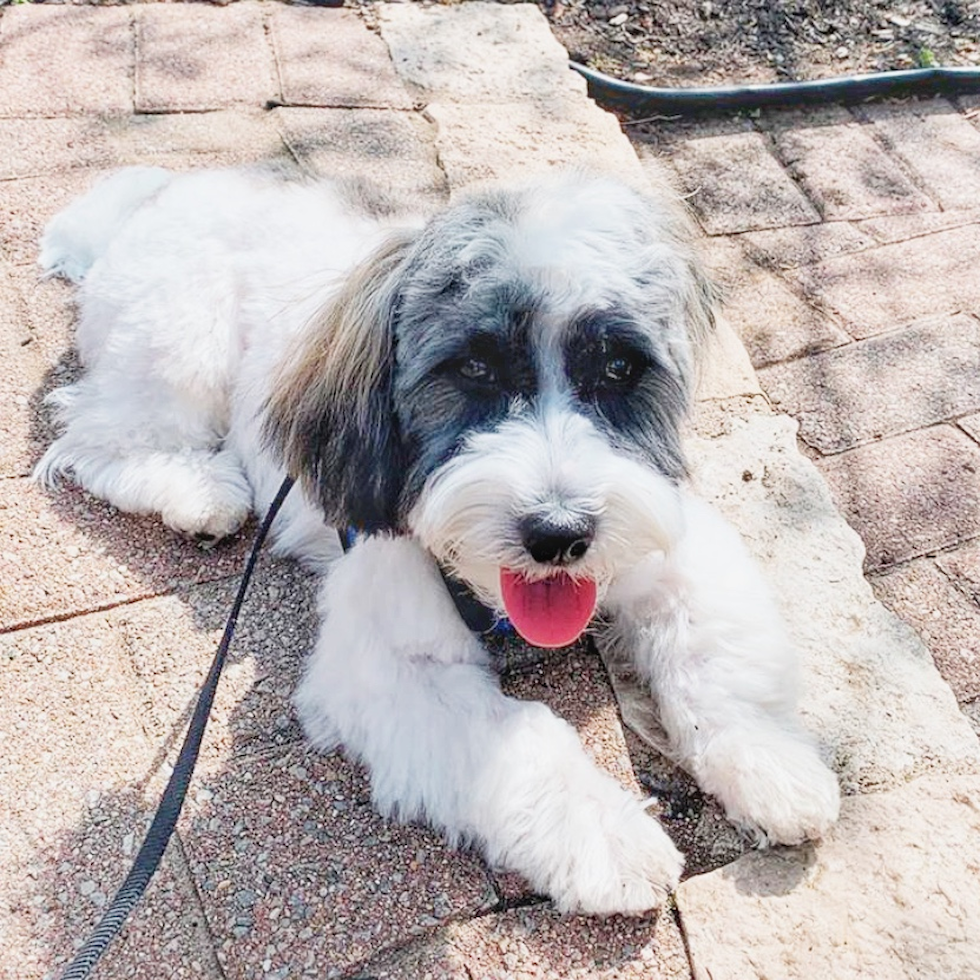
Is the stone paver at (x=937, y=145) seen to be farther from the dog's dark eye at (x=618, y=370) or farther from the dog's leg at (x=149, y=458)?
the dog's leg at (x=149, y=458)

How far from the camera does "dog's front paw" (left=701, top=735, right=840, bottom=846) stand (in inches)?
101

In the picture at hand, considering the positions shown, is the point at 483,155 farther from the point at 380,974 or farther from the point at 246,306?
the point at 380,974

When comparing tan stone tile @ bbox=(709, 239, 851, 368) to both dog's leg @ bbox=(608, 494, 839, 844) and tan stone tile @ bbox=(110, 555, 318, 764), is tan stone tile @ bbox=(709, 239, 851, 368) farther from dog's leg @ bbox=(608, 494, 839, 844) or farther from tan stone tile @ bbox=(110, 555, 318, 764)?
tan stone tile @ bbox=(110, 555, 318, 764)

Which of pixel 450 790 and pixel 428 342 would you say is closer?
pixel 428 342

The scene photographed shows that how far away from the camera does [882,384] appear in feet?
13.8

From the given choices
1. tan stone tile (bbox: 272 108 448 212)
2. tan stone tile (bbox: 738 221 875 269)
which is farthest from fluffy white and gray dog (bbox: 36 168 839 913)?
tan stone tile (bbox: 738 221 875 269)

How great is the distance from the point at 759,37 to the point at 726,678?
15.0 feet

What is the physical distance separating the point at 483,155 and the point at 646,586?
2583 millimetres

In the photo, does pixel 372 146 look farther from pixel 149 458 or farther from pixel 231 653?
pixel 231 653

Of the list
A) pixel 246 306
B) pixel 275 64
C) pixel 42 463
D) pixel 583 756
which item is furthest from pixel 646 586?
pixel 275 64

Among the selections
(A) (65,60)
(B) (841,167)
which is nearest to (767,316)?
(B) (841,167)

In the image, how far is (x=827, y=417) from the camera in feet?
13.4

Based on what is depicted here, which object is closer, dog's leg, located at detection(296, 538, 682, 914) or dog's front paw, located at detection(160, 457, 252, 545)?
dog's leg, located at detection(296, 538, 682, 914)

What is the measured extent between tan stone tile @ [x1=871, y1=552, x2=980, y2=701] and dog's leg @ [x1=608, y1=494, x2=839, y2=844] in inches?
26.6
